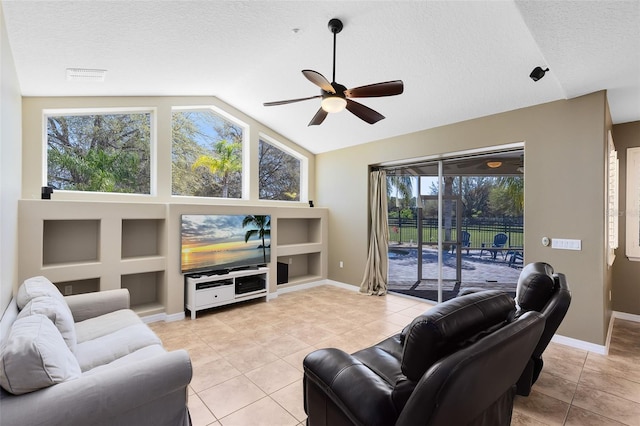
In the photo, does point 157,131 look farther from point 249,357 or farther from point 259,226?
point 249,357

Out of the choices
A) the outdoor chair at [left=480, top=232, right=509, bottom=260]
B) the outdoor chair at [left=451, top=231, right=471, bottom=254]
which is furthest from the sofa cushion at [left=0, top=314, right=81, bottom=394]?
the outdoor chair at [left=480, top=232, right=509, bottom=260]

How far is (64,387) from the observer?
4.57 ft

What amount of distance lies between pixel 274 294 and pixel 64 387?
3835 millimetres

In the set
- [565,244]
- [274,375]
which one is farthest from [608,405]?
[274,375]

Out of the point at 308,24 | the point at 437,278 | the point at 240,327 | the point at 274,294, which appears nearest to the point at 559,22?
the point at 308,24

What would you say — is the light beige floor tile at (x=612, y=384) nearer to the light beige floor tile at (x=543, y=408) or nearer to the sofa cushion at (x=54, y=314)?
the light beige floor tile at (x=543, y=408)

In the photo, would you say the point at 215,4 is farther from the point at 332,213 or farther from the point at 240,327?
the point at 332,213

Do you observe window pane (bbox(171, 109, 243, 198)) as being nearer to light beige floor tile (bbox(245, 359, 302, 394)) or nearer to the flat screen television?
the flat screen television

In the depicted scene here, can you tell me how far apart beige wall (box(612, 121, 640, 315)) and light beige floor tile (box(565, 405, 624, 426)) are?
2.88m

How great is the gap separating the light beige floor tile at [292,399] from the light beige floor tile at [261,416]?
0.04 meters

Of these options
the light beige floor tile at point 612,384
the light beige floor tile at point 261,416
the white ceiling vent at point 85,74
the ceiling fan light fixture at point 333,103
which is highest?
the white ceiling vent at point 85,74

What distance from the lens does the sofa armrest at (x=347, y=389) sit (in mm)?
1321

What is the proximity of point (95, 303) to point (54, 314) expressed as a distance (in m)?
0.94

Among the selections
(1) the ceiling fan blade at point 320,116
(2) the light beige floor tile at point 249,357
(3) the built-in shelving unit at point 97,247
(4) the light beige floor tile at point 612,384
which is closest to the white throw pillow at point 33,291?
(3) the built-in shelving unit at point 97,247
